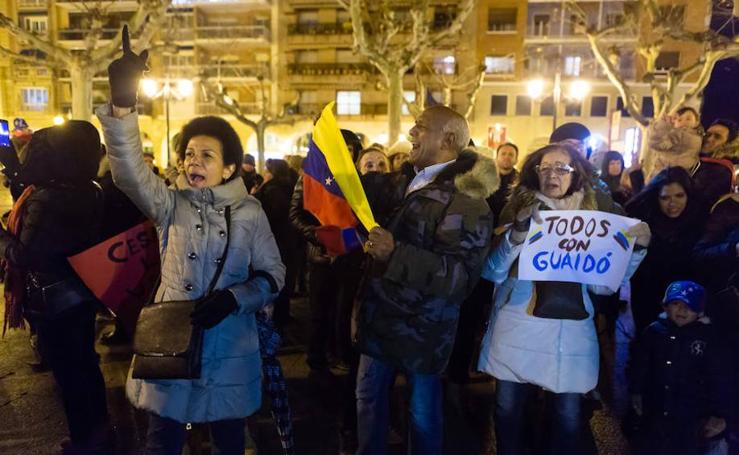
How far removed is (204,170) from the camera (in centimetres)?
258

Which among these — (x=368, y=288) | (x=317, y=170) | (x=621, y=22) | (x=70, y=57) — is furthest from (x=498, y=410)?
(x=621, y=22)

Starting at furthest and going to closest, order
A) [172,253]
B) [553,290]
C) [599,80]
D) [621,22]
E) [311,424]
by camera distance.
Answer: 1. [599,80]
2. [621,22]
3. [311,424]
4. [553,290]
5. [172,253]

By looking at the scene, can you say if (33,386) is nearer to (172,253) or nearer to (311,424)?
(311,424)

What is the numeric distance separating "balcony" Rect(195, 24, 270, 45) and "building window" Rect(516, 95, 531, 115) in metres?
17.4

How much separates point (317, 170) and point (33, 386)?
3.21 m

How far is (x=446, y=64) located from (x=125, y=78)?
35639 millimetres

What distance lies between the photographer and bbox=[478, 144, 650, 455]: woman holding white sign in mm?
2895

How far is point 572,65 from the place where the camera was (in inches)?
1378

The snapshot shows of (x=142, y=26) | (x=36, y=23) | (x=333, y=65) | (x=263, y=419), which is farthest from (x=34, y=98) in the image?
(x=263, y=419)

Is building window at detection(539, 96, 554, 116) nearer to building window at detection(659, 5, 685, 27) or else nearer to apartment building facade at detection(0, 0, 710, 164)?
apartment building facade at detection(0, 0, 710, 164)

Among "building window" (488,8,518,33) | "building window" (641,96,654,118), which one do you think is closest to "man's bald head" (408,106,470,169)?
"building window" (488,8,518,33)

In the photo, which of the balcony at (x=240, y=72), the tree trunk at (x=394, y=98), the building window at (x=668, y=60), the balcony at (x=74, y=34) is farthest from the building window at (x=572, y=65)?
the balcony at (x=74, y=34)

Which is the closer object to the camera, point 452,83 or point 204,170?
point 204,170

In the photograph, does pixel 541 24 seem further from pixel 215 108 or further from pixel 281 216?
pixel 281 216
